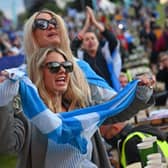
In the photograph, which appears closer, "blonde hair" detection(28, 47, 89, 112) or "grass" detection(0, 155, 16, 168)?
"grass" detection(0, 155, 16, 168)

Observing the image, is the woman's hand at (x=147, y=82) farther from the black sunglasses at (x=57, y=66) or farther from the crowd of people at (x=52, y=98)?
the black sunglasses at (x=57, y=66)

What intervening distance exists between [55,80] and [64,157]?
0.43m

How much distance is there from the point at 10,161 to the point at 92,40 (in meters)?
3.47

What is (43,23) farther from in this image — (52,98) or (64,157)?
(64,157)

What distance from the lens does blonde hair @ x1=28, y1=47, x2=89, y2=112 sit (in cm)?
301

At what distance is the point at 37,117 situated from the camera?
274 centimetres

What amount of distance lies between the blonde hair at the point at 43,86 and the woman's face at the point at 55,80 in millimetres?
24

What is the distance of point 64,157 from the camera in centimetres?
286

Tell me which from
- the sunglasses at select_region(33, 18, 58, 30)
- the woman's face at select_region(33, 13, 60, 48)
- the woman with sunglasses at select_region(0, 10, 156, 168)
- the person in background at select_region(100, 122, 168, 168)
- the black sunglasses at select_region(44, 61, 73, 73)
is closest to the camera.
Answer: the woman with sunglasses at select_region(0, 10, 156, 168)

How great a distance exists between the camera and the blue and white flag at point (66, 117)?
274cm

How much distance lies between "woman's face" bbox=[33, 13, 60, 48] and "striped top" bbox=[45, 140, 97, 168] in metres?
0.75

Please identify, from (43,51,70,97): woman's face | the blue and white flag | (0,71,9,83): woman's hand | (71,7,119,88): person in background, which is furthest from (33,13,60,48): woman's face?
(71,7,119,88): person in background

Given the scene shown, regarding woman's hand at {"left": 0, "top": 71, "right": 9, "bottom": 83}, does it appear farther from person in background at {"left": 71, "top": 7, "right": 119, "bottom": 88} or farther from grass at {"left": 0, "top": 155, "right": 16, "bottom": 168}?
person in background at {"left": 71, "top": 7, "right": 119, "bottom": 88}

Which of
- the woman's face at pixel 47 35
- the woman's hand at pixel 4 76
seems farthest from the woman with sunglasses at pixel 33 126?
the woman's hand at pixel 4 76
